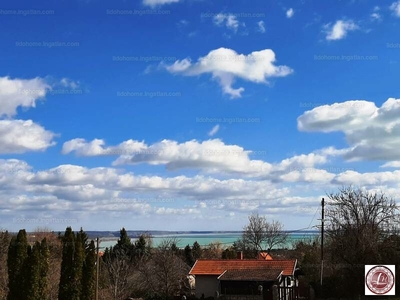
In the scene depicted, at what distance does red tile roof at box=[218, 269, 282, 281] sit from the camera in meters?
40.3

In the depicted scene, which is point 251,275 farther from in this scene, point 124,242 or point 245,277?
point 124,242

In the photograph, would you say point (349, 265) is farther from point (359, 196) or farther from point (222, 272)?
point (222, 272)

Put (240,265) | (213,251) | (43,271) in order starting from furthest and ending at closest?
(213,251), (240,265), (43,271)

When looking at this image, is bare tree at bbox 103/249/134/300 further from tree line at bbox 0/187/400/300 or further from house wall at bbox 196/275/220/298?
house wall at bbox 196/275/220/298

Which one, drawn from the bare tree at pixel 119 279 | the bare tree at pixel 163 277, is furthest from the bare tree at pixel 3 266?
the bare tree at pixel 163 277

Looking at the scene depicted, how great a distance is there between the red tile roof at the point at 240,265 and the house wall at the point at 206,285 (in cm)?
42

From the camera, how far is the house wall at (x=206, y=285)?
43781 mm

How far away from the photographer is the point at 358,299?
35281mm

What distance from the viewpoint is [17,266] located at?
104ft

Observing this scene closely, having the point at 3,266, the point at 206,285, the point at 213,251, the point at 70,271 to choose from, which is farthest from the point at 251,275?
the point at 213,251

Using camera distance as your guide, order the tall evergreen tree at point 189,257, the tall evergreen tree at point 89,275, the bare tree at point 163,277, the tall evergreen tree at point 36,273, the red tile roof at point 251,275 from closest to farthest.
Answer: the tall evergreen tree at point 36,273 → the tall evergreen tree at point 89,275 → the red tile roof at point 251,275 → the bare tree at point 163,277 → the tall evergreen tree at point 189,257

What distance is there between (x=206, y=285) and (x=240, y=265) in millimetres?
3450

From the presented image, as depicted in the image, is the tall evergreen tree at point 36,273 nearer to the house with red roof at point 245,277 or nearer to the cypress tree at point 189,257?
the house with red roof at point 245,277

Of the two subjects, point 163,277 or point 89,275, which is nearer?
point 89,275
